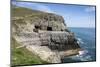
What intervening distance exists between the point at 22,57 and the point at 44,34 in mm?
422

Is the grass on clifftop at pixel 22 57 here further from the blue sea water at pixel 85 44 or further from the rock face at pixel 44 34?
the blue sea water at pixel 85 44

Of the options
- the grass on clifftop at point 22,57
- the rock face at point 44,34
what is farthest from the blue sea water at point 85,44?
the grass on clifftop at point 22,57

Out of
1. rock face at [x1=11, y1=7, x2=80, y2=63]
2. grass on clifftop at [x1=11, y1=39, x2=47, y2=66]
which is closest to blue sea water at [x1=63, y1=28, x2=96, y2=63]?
rock face at [x1=11, y1=7, x2=80, y2=63]

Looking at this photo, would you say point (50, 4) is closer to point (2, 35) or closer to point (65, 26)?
point (65, 26)

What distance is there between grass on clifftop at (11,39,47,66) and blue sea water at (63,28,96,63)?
490mm

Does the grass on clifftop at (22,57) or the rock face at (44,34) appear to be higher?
the rock face at (44,34)

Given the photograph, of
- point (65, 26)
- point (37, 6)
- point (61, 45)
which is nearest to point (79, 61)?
point (61, 45)

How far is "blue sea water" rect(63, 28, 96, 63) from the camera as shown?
282 cm

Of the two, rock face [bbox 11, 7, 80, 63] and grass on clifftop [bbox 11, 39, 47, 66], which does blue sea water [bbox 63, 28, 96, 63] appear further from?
grass on clifftop [bbox 11, 39, 47, 66]

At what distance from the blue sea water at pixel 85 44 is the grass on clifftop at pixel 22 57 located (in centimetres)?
49

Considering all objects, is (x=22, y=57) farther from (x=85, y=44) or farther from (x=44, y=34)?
(x=85, y=44)

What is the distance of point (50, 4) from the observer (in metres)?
2.71

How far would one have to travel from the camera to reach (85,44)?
2875mm

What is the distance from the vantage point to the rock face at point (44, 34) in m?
2.57
